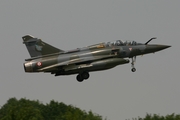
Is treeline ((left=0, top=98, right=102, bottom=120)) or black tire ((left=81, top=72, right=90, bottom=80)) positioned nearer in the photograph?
black tire ((left=81, top=72, right=90, bottom=80))

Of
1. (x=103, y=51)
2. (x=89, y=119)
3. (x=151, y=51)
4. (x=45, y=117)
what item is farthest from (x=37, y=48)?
(x=45, y=117)

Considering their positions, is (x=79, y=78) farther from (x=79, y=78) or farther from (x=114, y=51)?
(x=114, y=51)

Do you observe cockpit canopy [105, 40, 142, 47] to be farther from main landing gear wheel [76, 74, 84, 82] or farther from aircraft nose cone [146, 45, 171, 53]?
main landing gear wheel [76, 74, 84, 82]

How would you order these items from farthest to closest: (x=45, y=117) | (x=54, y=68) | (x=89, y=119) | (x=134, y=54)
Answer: (x=45, y=117), (x=89, y=119), (x=134, y=54), (x=54, y=68)

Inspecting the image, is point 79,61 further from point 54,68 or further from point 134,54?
point 134,54

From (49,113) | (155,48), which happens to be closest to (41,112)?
(49,113)

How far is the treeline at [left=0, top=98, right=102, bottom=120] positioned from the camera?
83.8 m

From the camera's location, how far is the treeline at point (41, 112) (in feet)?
275

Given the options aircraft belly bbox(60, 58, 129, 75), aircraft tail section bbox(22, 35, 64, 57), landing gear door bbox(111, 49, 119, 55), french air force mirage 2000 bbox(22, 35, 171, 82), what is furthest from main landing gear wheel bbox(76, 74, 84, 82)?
landing gear door bbox(111, 49, 119, 55)

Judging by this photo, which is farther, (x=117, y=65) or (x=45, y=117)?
(x=45, y=117)

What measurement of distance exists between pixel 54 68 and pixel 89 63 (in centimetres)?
283

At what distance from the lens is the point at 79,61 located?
51688 millimetres

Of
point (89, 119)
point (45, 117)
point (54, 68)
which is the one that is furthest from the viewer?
point (45, 117)

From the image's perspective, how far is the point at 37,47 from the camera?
5259cm
